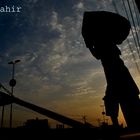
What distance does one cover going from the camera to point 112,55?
3543mm

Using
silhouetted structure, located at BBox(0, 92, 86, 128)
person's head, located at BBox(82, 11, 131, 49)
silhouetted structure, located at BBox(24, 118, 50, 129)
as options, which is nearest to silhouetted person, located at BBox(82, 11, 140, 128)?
person's head, located at BBox(82, 11, 131, 49)

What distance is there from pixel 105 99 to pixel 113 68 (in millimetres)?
505

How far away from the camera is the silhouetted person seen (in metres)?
3.34

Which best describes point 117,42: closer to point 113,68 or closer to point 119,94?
point 113,68

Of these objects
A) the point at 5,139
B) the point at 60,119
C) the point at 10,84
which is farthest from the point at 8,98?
the point at 10,84

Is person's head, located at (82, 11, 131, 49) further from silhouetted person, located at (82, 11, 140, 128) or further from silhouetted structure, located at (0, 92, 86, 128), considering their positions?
silhouetted structure, located at (0, 92, 86, 128)

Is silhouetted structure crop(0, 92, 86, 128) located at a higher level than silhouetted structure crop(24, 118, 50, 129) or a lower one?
lower

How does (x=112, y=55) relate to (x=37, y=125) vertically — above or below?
below

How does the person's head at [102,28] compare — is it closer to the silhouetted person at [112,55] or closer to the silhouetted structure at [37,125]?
the silhouetted person at [112,55]

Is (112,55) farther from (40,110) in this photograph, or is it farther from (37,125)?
(37,125)

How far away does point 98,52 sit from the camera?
11.9 feet

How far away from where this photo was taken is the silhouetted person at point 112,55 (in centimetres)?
334

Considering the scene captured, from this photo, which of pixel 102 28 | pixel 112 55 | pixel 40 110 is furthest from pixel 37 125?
pixel 40 110

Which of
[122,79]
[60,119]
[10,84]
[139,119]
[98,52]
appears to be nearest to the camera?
[60,119]
